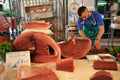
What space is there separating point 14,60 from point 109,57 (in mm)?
694

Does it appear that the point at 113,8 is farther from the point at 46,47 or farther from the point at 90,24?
the point at 46,47

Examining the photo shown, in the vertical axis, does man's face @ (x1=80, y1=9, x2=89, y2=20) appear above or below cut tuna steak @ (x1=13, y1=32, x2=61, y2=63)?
above

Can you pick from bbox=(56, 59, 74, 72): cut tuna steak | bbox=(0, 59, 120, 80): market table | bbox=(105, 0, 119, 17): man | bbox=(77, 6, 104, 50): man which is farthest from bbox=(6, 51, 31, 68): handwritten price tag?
bbox=(105, 0, 119, 17): man

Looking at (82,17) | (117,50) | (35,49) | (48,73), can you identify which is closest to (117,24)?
(82,17)

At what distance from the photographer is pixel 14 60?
3.98 feet

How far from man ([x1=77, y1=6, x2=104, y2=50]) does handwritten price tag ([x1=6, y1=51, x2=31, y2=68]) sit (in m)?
1.28

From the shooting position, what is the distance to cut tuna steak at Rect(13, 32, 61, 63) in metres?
1.28

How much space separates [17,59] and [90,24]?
5.01ft

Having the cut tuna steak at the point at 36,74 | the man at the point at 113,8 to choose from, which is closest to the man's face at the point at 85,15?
the cut tuna steak at the point at 36,74

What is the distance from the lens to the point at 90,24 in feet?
8.29

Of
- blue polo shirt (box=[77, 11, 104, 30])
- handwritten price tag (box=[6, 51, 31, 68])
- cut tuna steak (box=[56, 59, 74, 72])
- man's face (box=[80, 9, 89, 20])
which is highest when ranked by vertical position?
man's face (box=[80, 9, 89, 20])

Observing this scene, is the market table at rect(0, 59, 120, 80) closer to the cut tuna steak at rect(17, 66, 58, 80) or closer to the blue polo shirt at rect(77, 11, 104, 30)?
the cut tuna steak at rect(17, 66, 58, 80)

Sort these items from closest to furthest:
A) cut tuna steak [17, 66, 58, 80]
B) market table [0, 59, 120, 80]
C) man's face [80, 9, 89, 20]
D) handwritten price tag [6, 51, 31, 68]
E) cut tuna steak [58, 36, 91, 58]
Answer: cut tuna steak [17, 66, 58, 80] < market table [0, 59, 120, 80] < handwritten price tag [6, 51, 31, 68] < cut tuna steak [58, 36, 91, 58] < man's face [80, 9, 89, 20]

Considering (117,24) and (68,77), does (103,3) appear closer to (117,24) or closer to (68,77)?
(117,24)
